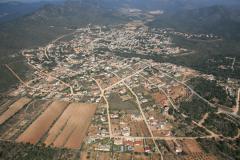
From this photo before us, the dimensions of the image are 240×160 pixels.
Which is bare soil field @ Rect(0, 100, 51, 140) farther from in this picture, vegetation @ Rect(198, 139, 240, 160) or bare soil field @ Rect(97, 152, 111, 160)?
vegetation @ Rect(198, 139, 240, 160)

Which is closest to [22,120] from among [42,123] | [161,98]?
[42,123]

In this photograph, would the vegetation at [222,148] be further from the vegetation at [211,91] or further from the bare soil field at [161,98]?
the bare soil field at [161,98]

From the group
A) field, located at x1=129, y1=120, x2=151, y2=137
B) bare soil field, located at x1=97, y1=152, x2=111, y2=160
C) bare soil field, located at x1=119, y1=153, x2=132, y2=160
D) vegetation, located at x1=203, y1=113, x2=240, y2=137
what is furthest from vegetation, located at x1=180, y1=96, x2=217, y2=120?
bare soil field, located at x1=97, y1=152, x2=111, y2=160

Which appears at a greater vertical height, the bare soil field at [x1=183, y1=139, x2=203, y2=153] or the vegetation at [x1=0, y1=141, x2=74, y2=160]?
the vegetation at [x1=0, y1=141, x2=74, y2=160]

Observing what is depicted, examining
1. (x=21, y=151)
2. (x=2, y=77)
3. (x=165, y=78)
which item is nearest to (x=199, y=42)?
(x=165, y=78)

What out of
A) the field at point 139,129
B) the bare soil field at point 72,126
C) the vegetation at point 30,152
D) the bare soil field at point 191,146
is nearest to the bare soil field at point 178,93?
the field at point 139,129

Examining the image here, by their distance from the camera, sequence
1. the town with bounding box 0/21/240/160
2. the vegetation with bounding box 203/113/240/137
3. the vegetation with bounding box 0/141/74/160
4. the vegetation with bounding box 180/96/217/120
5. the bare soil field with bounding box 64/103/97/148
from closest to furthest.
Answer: the vegetation with bounding box 0/141/74/160
the town with bounding box 0/21/240/160
the bare soil field with bounding box 64/103/97/148
the vegetation with bounding box 203/113/240/137
the vegetation with bounding box 180/96/217/120

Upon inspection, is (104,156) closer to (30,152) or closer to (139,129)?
(139,129)

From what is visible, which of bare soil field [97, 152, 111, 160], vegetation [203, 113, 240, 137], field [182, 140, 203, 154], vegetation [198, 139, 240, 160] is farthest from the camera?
vegetation [203, 113, 240, 137]
